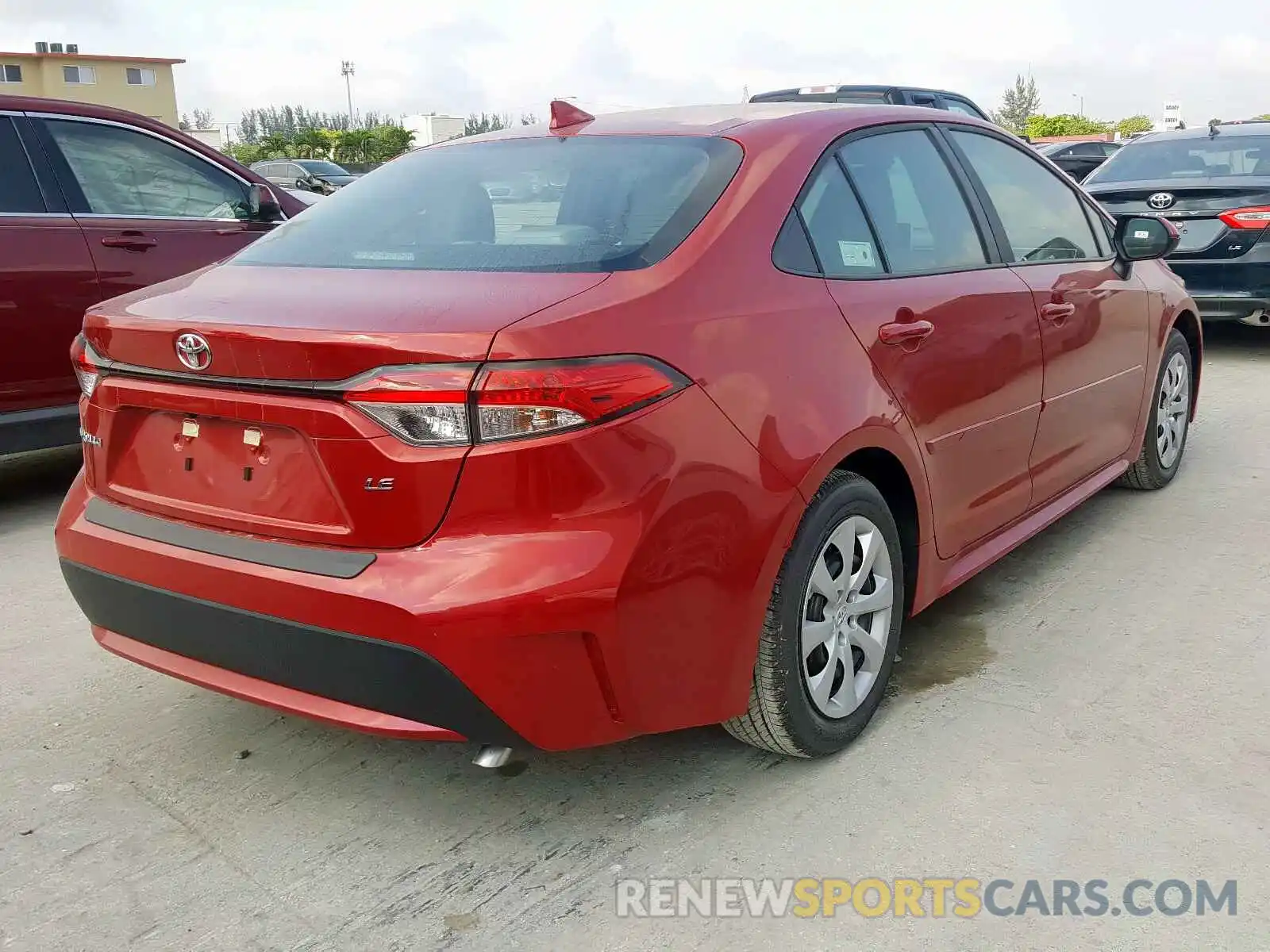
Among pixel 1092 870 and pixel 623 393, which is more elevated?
pixel 623 393

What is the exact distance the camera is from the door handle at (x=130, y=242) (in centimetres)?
520

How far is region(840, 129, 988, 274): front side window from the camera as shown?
3133 mm

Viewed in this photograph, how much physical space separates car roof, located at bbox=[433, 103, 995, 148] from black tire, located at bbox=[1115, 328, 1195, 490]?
1969 millimetres

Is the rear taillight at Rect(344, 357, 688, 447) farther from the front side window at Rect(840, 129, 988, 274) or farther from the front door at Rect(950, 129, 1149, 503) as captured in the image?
the front door at Rect(950, 129, 1149, 503)

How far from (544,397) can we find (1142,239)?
10.0 ft

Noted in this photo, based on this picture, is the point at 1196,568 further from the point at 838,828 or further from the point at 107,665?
the point at 107,665

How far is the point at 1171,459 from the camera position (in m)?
5.18

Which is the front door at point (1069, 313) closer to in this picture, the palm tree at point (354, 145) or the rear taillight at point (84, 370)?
the rear taillight at point (84, 370)

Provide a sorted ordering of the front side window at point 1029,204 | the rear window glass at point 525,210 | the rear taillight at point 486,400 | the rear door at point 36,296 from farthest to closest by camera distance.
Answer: the rear door at point 36,296 < the front side window at point 1029,204 < the rear window glass at point 525,210 < the rear taillight at point 486,400

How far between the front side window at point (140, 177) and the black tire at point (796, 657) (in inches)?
155

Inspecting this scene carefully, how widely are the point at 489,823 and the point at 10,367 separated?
3344 millimetres

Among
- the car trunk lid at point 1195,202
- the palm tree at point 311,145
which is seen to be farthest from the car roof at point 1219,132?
the palm tree at point 311,145

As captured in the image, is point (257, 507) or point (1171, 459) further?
point (1171, 459)

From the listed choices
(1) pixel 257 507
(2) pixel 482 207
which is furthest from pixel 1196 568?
(1) pixel 257 507
